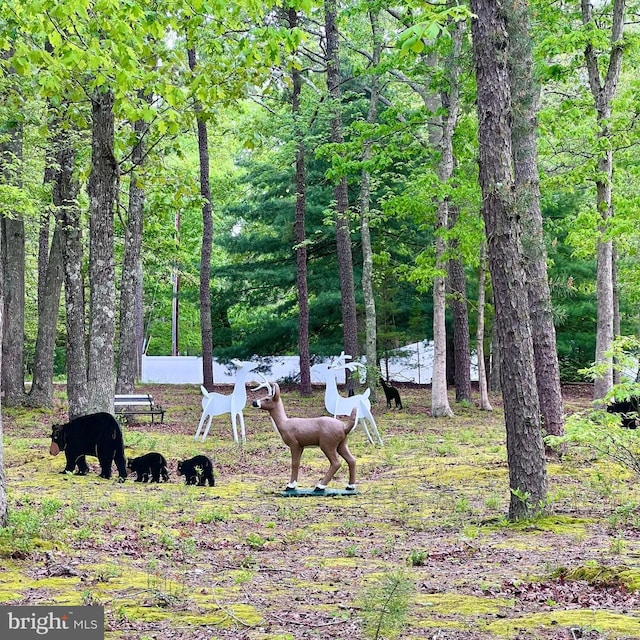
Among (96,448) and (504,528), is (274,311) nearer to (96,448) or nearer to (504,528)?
(96,448)

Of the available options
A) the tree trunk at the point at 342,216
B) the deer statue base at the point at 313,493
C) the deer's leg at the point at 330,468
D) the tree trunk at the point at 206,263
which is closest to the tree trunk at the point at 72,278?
the deer statue base at the point at 313,493

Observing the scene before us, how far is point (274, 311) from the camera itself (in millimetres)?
33250

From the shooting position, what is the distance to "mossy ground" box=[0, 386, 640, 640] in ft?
16.2

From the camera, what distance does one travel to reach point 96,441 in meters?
11.4

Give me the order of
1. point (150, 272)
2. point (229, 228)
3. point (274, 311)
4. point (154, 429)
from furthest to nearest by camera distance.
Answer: point (229, 228) < point (150, 272) < point (274, 311) < point (154, 429)

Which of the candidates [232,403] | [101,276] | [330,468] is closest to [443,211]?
[232,403]

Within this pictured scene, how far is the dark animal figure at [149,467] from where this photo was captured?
36.7 feet

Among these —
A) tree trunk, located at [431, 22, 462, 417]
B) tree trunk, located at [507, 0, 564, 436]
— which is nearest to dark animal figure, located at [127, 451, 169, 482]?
tree trunk, located at [507, 0, 564, 436]

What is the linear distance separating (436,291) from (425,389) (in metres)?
13.1

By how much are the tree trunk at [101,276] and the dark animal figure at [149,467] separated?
7.44 feet

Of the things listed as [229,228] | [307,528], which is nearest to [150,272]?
[229,228]

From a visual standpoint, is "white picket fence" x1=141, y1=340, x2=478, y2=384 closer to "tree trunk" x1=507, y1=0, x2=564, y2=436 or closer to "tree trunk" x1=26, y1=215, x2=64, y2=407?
"tree trunk" x1=26, y1=215, x2=64, y2=407

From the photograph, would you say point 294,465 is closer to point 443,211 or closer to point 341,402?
point 341,402

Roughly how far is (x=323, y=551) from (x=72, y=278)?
9.67 metres
